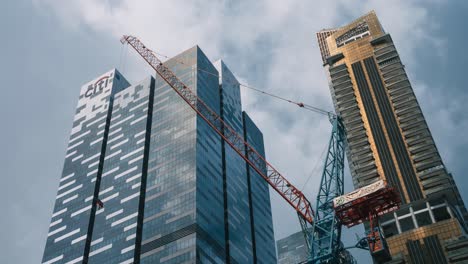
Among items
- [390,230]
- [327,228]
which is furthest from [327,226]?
[390,230]

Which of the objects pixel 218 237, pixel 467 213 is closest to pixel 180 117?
pixel 218 237

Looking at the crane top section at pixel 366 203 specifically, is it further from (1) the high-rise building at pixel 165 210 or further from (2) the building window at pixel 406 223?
(2) the building window at pixel 406 223

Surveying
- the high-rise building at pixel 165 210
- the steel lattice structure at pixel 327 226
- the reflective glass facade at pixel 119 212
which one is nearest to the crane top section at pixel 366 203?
the steel lattice structure at pixel 327 226

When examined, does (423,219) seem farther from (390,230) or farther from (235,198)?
(235,198)

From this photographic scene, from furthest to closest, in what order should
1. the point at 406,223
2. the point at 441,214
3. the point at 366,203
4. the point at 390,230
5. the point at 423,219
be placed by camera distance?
1. the point at 390,230
2. the point at 406,223
3. the point at 423,219
4. the point at 441,214
5. the point at 366,203

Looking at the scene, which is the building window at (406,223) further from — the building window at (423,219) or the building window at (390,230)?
the building window at (390,230)

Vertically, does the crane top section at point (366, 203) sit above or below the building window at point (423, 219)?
below

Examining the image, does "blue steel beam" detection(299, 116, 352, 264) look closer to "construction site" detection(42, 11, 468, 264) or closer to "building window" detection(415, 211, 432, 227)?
"construction site" detection(42, 11, 468, 264)

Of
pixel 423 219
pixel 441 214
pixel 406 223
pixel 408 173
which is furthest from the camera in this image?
pixel 408 173

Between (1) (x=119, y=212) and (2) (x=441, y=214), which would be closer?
(2) (x=441, y=214)

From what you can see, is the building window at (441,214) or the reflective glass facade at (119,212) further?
the reflective glass facade at (119,212)

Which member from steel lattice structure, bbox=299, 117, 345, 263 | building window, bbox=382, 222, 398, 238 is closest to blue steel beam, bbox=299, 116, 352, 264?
steel lattice structure, bbox=299, 117, 345, 263

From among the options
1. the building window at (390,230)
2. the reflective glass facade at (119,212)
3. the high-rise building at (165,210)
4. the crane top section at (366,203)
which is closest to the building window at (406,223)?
the building window at (390,230)

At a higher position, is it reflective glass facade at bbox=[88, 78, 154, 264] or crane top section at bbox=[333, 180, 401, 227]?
reflective glass facade at bbox=[88, 78, 154, 264]
